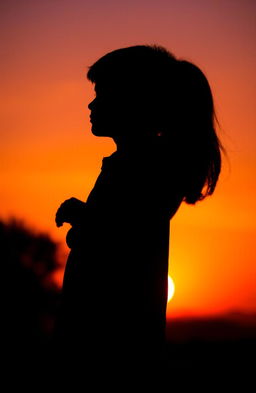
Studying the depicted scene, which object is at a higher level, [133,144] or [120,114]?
[120,114]

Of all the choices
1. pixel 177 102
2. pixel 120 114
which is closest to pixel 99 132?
pixel 120 114

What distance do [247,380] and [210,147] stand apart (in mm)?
3950

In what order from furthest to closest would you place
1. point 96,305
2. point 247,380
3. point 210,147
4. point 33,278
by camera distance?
point 33,278 < point 247,380 < point 210,147 < point 96,305

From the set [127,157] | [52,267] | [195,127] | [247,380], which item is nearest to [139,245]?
[127,157]

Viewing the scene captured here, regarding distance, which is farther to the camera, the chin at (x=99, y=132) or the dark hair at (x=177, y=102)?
the chin at (x=99, y=132)

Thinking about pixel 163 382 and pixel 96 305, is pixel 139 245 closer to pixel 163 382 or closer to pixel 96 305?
pixel 96 305

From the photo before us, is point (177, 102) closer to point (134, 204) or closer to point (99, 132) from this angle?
point (99, 132)

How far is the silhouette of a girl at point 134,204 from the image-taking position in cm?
235

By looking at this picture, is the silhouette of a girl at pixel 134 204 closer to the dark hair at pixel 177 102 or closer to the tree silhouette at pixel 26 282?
the dark hair at pixel 177 102

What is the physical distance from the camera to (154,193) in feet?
8.10

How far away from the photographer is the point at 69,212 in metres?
2.45

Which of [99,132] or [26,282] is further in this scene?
[26,282]

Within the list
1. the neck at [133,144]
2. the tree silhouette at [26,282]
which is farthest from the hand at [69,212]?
the tree silhouette at [26,282]

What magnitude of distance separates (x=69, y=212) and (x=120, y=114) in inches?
21.6
